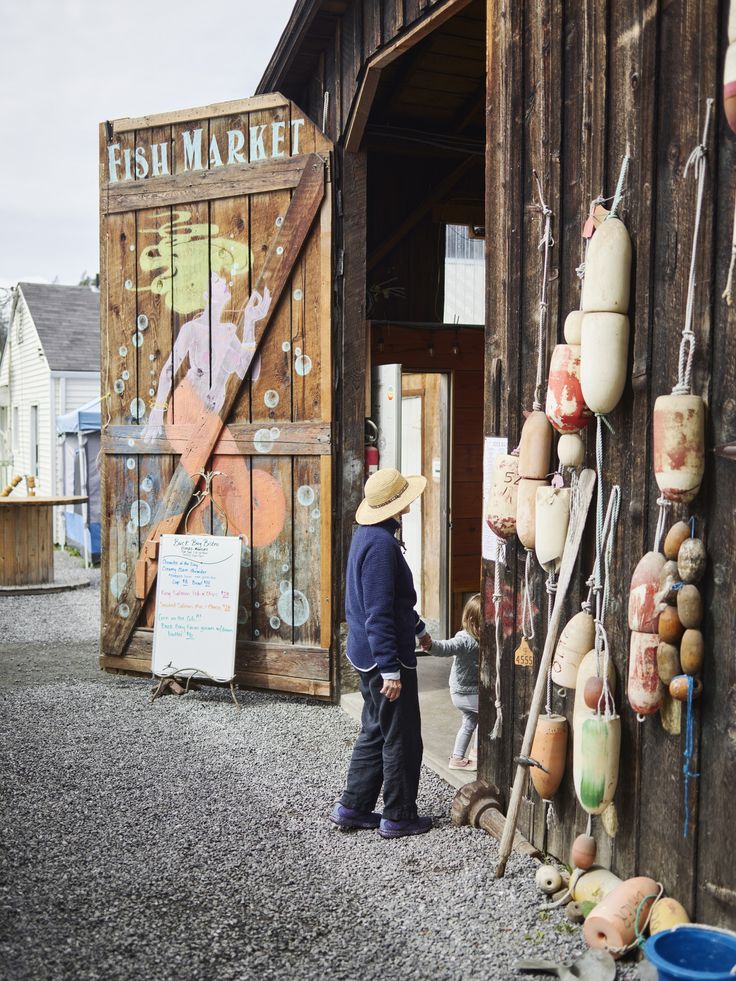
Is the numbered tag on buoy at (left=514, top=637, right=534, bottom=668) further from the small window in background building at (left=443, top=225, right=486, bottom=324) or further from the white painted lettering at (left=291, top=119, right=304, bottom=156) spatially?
the small window in background building at (left=443, top=225, right=486, bottom=324)

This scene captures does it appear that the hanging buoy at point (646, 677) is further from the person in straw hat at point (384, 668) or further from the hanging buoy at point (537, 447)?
the person in straw hat at point (384, 668)

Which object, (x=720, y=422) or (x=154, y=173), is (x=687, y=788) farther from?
(x=154, y=173)

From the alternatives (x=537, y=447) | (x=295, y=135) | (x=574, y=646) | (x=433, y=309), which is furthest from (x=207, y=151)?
(x=574, y=646)

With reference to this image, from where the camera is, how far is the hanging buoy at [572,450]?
134 inches

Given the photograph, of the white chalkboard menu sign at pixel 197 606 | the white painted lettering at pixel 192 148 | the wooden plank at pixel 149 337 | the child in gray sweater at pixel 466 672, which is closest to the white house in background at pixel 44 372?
the wooden plank at pixel 149 337

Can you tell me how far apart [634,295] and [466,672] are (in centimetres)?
215

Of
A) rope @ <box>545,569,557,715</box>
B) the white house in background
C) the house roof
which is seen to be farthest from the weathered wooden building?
the house roof

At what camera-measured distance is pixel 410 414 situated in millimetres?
8875

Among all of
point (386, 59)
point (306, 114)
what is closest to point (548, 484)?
point (386, 59)

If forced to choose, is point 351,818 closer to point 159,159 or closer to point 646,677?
point 646,677

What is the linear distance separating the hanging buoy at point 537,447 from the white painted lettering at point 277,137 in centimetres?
319

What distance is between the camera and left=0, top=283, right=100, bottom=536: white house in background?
61.2 ft

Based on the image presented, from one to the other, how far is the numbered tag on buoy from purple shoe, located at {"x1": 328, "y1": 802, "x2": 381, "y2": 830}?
37.9 inches

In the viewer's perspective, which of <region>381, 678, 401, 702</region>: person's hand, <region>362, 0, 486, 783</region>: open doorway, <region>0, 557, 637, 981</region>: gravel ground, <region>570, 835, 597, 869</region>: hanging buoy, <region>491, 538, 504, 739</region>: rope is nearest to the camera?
<region>0, 557, 637, 981</region>: gravel ground
